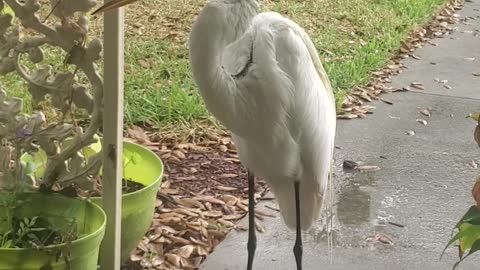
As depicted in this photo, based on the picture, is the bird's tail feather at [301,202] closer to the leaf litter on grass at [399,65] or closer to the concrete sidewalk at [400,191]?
the concrete sidewalk at [400,191]

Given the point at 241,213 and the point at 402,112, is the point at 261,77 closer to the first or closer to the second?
the point at 241,213

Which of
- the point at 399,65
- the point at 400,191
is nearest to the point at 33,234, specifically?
the point at 400,191

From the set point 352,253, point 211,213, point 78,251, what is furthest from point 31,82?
point 352,253

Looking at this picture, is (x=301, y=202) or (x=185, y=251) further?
(x=185, y=251)

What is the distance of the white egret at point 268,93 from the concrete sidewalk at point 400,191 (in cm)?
35

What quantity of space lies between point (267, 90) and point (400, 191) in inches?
69.9

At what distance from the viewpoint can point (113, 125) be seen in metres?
3.07

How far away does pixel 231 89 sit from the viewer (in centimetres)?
288

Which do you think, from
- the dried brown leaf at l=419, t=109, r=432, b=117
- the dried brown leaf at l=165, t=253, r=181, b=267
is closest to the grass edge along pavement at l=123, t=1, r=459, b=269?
the dried brown leaf at l=165, t=253, r=181, b=267

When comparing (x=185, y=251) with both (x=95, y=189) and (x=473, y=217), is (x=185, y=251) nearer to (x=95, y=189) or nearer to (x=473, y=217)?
(x=95, y=189)

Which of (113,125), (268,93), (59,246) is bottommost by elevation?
(59,246)

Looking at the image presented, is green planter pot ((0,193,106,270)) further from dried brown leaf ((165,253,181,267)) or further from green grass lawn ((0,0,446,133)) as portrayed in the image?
green grass lawn ((0,0,446,133))

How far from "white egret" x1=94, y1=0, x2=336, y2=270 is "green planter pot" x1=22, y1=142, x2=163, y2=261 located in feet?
1.25

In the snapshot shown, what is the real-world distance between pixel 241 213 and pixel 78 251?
1.41 meters
